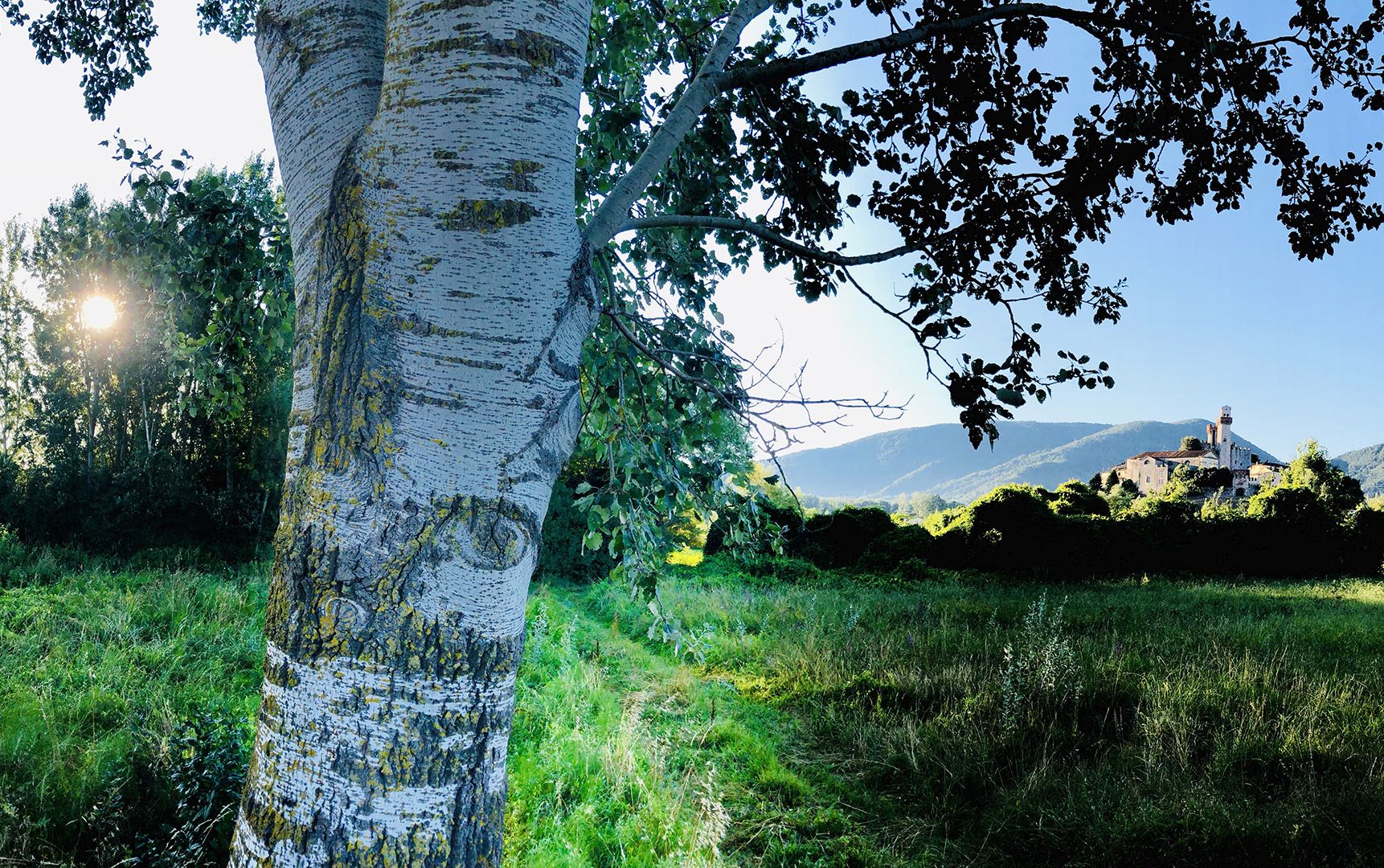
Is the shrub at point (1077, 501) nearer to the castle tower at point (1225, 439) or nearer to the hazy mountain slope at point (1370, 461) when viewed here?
the castle tower at point (1225, 439)

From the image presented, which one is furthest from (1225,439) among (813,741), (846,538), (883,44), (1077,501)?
(883,44)

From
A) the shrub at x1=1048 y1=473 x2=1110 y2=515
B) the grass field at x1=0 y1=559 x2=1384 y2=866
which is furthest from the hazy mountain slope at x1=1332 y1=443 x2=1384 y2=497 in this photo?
the grass field at x1=0 y1=559 x2=1384 y2=866

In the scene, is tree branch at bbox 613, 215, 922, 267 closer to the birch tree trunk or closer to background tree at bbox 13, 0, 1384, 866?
background tree at bbox 13, 0, 1384, 866

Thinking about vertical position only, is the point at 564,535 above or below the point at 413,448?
below

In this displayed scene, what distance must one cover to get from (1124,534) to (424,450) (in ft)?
52.0

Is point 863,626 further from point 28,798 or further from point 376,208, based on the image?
point 376,208

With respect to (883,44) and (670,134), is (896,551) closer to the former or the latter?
(883,44)

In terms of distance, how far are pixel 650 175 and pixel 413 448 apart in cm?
122

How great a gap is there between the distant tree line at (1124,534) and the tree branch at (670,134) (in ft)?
29.3

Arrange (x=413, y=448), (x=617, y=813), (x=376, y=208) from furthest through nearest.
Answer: (x=617, y=813), (x=376, y=208), (x=413, y=448)

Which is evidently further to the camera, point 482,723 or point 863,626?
point 863,626

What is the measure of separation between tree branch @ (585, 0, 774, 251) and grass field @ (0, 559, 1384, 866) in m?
2.38

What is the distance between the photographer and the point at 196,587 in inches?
332

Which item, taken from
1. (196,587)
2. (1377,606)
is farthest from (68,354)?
(1377,606)
